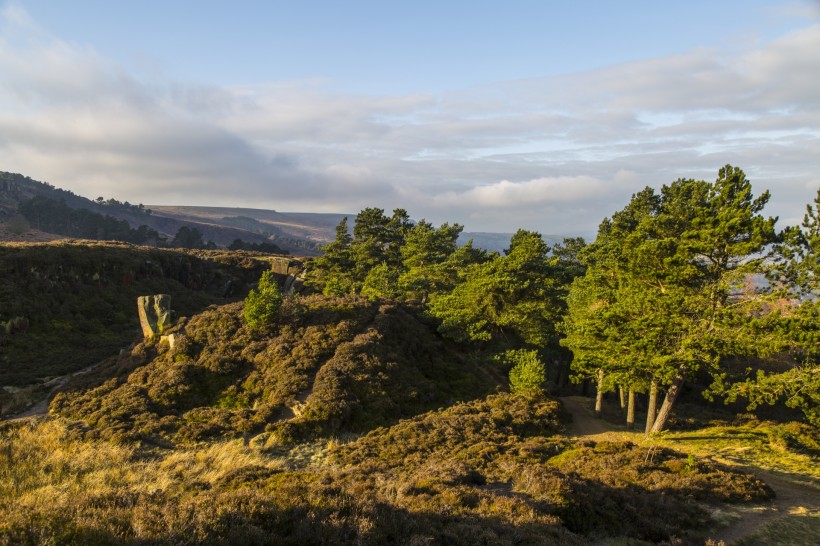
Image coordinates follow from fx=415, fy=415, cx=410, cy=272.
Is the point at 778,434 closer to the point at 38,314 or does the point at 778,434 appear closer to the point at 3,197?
the point at 38,314

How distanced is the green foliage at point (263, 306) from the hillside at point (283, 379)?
0.83m

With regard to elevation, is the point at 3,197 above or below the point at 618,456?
above

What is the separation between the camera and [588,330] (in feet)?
71.7

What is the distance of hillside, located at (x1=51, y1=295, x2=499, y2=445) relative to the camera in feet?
69.9

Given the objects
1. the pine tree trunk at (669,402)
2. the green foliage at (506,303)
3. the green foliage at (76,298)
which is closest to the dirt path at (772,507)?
the pine tree trunk at (669,402)

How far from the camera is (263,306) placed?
96.2ft

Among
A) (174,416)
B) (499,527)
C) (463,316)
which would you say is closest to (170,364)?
(174,416)

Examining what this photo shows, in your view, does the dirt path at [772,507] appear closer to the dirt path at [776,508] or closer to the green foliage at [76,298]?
the dirt path at [776,508]

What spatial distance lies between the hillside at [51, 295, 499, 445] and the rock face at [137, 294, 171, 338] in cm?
126

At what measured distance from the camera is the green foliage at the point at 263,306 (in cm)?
2916

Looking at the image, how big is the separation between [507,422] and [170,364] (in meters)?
21.4

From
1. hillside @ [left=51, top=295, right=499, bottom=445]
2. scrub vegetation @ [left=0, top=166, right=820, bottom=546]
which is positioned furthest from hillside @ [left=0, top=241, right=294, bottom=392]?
hillside @ [left=51, top=295, right=499, bottom=445]

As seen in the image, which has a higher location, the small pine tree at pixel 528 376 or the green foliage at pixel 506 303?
the green foliage at pixel 506 303

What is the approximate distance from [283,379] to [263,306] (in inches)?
265
